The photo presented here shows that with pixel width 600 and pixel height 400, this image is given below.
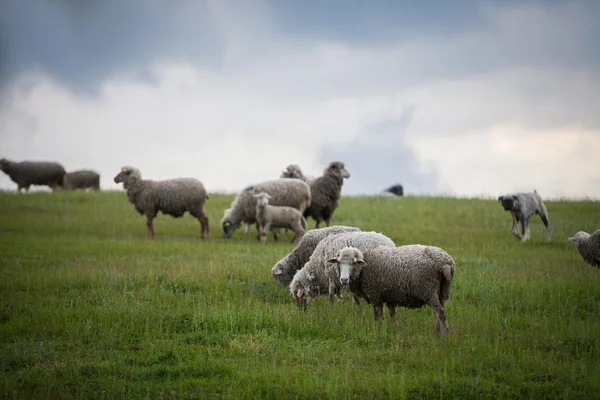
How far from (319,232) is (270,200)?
9569 millimetres

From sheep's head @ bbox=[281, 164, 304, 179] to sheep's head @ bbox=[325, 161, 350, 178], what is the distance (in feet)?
9.25

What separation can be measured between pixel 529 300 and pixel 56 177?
34308 mm

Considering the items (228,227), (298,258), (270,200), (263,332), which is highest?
(270,200)

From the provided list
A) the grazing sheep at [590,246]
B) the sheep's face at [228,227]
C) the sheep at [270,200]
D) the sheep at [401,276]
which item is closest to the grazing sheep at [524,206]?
the sheep at [270,200]

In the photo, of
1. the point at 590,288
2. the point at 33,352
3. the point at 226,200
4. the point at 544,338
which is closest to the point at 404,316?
the point at 544,338

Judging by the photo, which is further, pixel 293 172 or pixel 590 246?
pixel 293 172

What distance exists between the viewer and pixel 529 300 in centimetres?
1224

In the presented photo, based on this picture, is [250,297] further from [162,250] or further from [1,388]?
[162,250]

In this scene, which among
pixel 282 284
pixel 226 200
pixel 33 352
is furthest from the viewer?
pixel 226 200

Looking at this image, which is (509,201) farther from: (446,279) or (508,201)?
(446,279)

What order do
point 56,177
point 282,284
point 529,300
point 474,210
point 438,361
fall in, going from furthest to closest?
point 56,177, point 474,210, point 282,284, point 529,300, point 438,361

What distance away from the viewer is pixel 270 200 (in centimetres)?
2333

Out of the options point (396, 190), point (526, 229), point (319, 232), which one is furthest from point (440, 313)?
point (396, 190)

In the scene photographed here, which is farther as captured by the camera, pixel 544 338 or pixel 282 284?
pixel 282 284
